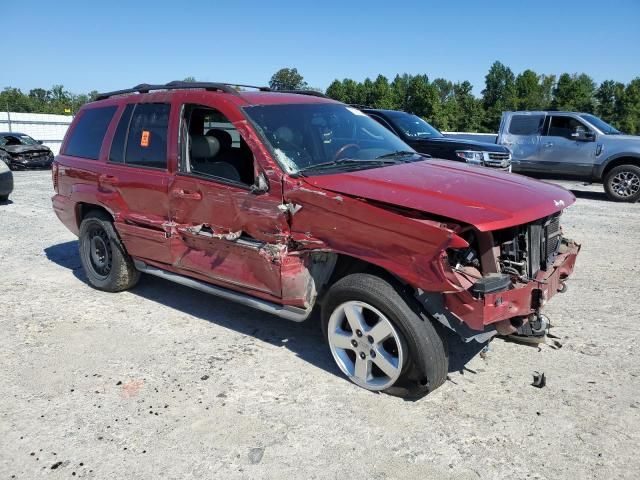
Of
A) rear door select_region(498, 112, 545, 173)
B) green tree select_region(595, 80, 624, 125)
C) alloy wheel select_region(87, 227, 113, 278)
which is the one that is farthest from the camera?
green tree select_region(595, 80, 624, 125)

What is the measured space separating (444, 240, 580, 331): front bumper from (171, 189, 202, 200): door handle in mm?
2152

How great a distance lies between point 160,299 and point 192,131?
1833 mm

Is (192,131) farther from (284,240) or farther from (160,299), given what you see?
(160,299)

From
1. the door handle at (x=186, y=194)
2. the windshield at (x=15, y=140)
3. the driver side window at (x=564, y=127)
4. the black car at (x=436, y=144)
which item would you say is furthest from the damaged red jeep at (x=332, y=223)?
the windshield at (x=15, y=140)

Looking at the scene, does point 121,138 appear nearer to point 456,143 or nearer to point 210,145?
point 210,145

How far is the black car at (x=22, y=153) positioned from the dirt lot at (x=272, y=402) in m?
16.7

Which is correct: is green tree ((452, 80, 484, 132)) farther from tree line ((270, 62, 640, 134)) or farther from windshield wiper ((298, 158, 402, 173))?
windshield wiper ((298, 158, 402, 173))

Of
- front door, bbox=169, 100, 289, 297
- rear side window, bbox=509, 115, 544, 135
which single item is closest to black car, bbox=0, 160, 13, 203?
front door, bbox=169, 100, 289, 297

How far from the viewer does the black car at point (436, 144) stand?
1020 cm

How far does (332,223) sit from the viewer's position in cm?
355

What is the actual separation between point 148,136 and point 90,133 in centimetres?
116

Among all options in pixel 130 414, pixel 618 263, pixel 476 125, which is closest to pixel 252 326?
pixel 130 414

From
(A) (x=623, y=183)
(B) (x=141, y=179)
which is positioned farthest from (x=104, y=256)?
(A) (x=623, y=183)

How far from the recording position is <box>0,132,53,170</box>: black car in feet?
64.7
